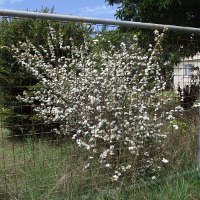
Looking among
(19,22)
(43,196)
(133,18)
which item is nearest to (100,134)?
(43,196)

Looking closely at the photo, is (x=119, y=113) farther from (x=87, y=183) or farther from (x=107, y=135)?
(x=87, y=183)

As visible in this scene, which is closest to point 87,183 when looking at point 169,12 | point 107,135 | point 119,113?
point 107,135

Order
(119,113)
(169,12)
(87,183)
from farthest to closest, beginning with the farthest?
(169,12)
(119,113)
(87,183)

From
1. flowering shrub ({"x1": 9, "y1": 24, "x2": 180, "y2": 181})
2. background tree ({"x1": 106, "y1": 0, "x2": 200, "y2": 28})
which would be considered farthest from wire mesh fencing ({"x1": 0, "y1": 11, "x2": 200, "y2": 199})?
background tree ({"x1": 106, "y1": 0, "x2": 200, "y2": 28})

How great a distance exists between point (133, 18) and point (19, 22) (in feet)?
12.1

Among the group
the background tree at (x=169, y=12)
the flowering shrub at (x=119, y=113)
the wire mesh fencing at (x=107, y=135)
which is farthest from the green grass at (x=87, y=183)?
the background tree at (x=169, y=12)

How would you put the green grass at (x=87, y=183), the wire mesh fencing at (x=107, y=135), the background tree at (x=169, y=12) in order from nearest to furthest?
1. the green grass at (x=87, y=183)
2. the wire mesh fencing at (x=107, y=135)
3. the background tree at (x=169, y=12)

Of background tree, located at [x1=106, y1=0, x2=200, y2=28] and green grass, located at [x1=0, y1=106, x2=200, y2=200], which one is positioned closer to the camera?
green grass, located at [x1=0, y1=106, x2=200, y2=200]

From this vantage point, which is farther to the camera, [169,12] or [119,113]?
[169,12]

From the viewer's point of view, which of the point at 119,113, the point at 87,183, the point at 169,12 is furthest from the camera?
the point at 169,12

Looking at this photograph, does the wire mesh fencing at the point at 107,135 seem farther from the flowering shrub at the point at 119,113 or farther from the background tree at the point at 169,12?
the background tree at the point at 169,12

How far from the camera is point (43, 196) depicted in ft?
6.98

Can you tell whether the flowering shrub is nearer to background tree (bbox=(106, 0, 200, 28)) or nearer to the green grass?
the green grass

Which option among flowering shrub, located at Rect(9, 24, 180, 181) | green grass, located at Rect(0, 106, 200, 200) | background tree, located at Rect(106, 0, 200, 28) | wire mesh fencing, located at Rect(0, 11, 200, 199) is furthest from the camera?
background tree, located at Rect(106, 0, 200, 28)
